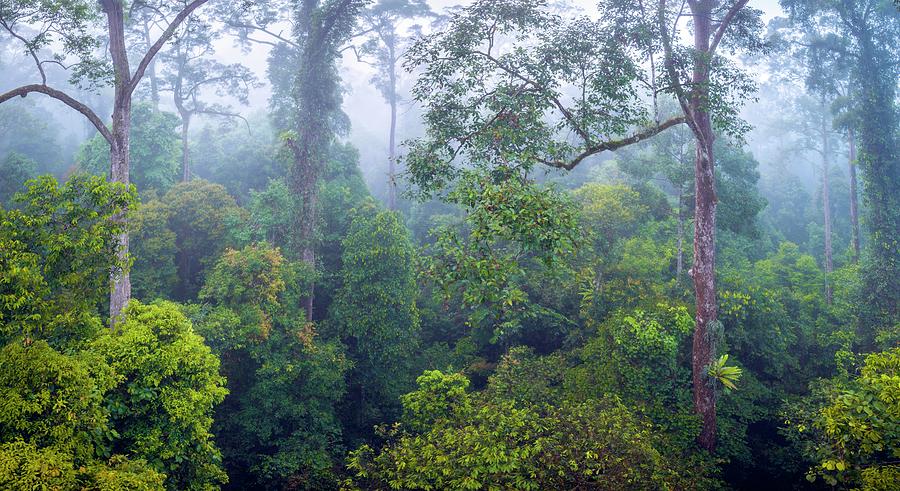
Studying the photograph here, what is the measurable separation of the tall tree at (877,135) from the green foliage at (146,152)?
95.1ft

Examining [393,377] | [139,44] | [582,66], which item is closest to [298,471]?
[393,377]

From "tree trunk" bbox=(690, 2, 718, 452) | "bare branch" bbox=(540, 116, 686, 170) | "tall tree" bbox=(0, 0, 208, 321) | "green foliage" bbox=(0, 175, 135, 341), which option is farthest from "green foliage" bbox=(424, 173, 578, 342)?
Answer: "tall tree" bbox=(0, 0, 208, 321)

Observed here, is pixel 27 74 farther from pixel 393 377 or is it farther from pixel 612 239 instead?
pixel 612 239

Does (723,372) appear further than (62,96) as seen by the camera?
No

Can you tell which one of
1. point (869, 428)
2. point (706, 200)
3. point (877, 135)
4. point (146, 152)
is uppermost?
point (877, 135)

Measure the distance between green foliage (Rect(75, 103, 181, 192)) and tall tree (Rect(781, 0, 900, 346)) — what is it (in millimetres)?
28995

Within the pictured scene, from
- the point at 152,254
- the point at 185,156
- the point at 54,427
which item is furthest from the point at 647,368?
the point at 185,156

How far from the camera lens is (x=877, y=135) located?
2055 cm

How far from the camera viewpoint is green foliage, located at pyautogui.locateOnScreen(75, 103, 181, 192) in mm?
25266

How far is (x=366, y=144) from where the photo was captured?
55.5m

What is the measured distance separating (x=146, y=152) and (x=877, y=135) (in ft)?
109

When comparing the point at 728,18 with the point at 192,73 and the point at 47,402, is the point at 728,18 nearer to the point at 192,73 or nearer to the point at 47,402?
the point at 47,402

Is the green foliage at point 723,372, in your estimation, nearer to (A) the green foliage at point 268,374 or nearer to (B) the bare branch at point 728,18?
(B) the bare branch at point 728,18

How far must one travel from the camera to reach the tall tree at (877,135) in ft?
61.9
